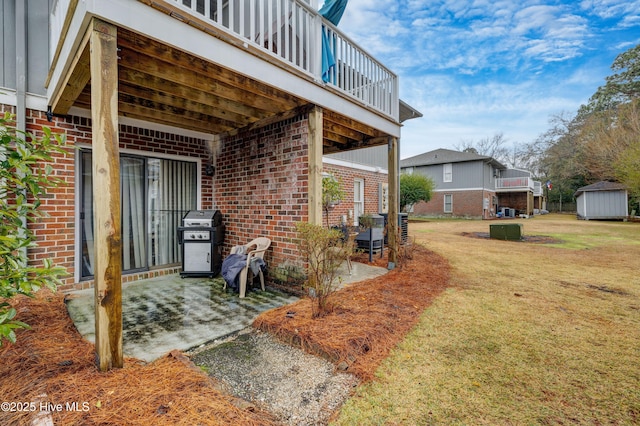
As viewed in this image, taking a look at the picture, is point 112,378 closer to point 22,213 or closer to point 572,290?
point 22,213

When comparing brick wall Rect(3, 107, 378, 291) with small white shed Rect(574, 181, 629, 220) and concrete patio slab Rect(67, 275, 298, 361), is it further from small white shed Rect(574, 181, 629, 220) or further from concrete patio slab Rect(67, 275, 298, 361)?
small white shed Rect(574, 181, 629, 220)

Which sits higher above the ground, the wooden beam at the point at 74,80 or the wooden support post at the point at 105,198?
the wooden beam at the point at 74,80

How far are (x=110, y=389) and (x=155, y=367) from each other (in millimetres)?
359

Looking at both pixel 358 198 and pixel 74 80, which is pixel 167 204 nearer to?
pixel 74 80

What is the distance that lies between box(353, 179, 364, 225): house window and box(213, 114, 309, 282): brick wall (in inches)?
219

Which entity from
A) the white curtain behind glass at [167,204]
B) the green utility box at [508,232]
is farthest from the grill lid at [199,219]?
the green utility box at [508,232]

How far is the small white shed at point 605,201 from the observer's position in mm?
20797

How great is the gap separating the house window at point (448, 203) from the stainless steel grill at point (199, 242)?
25.1 meters

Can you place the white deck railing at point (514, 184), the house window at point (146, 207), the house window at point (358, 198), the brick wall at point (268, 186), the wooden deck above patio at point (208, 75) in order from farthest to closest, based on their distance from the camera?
the white deck railing at point (514, 184) < the house window at point (358, 198) < the house window at point (146, 207) < the brick wall at point (268, 186) < the wooden deck above patio at point (208, 75)

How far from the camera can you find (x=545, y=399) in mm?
1964

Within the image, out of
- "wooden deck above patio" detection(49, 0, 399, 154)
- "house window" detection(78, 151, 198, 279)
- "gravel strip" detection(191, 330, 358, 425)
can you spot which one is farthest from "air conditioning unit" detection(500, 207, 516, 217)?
"gravel strip" detection(191, 330, 358, 425)

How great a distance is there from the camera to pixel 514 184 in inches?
1036

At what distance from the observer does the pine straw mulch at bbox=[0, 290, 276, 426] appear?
1598 mm

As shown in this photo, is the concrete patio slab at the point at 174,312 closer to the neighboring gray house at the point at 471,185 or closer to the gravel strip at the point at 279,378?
the gravel strip at the point at 279,378
